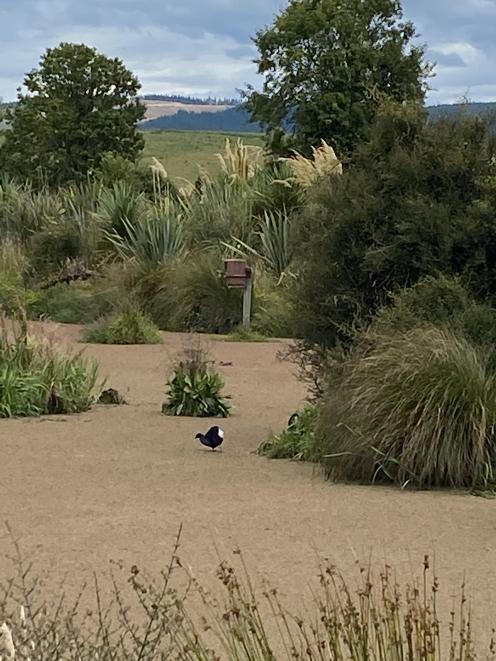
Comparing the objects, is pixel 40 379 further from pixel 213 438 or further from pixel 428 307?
pixel 428 307

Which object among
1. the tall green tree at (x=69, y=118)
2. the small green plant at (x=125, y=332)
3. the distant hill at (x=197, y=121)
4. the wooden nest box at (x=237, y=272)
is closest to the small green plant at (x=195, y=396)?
the small green plant at (x=125, y=332)

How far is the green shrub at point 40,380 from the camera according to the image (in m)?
12.9

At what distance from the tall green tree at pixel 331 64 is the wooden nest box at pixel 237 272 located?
61.7ft

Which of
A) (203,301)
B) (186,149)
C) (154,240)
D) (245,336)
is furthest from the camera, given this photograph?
(186,149)

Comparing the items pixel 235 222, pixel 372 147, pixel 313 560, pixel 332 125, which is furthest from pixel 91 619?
pixel 332 125

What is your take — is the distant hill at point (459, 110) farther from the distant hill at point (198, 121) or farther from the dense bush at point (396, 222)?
the distant hill at point (198, 121)

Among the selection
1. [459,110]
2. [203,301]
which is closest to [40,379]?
[459,110]

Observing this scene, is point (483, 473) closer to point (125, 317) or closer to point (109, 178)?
point (125, 317)

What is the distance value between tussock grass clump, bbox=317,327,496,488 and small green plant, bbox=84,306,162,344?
36.1 ft

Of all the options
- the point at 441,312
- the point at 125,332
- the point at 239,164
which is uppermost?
the point at 239,164

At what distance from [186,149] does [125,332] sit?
72098 millimetres

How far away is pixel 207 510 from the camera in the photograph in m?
8.45

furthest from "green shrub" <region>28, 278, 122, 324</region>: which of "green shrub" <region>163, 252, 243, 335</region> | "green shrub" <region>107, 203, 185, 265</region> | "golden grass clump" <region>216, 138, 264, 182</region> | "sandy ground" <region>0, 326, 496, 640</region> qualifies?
"sandy ground" <region>0, 326, 496, 640</region>

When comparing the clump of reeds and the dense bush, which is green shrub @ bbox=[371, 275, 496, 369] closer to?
the dense bush
